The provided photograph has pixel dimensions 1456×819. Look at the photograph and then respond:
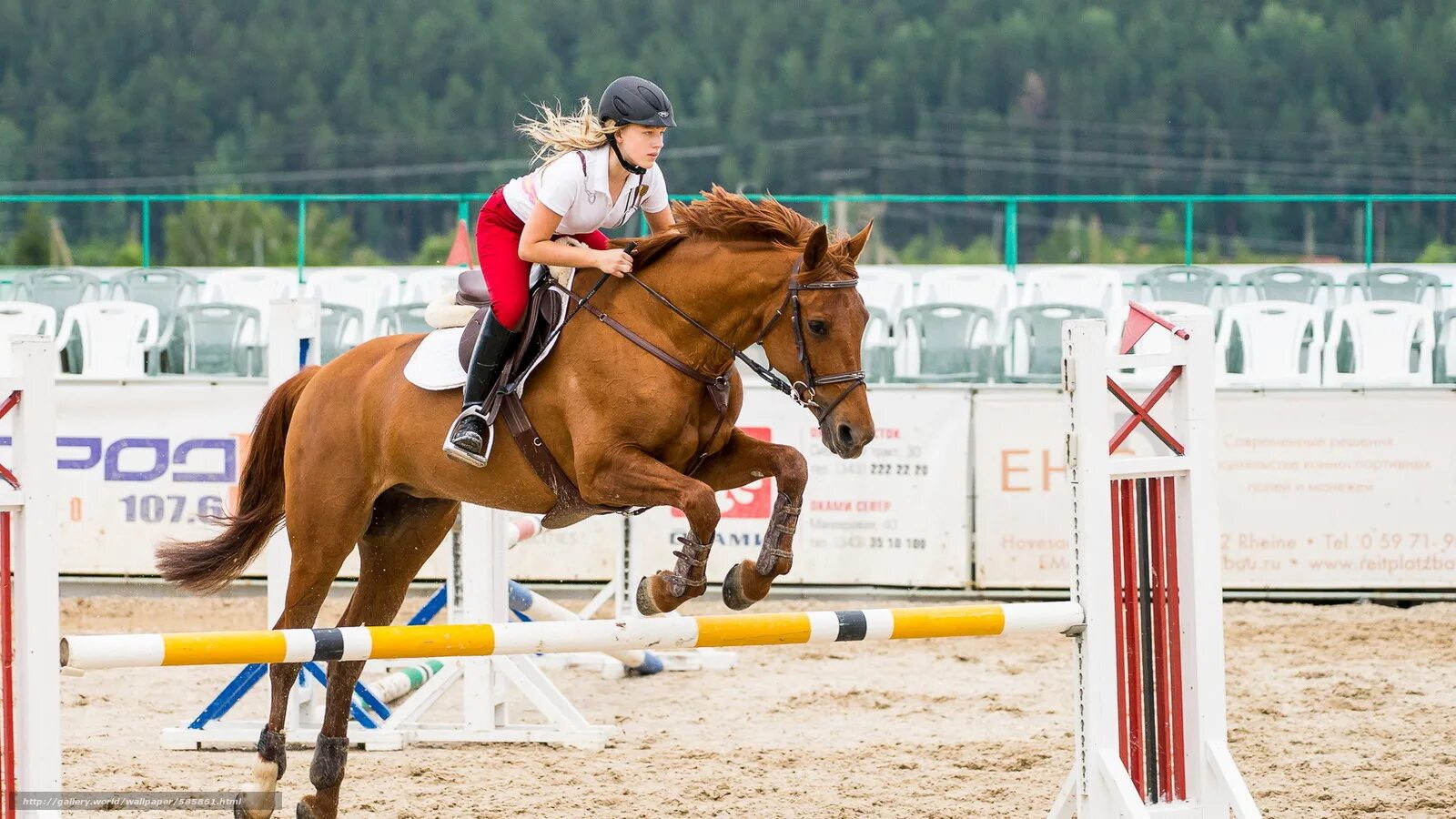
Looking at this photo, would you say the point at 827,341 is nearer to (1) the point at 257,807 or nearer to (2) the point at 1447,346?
(1) the point at 257,807

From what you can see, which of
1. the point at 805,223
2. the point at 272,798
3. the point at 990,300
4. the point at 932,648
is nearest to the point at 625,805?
the point at 272,798

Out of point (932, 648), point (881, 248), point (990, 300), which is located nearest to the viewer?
point (932, 648)

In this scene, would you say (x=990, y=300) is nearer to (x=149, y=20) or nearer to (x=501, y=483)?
(x=501, y=483)

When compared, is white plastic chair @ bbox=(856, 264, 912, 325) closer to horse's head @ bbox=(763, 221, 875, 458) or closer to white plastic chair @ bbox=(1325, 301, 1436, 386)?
white plastic chair @ bbox=(1325, 301, 1436, 386)

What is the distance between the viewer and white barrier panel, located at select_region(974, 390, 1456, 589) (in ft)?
29.6

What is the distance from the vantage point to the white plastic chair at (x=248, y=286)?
14031mm

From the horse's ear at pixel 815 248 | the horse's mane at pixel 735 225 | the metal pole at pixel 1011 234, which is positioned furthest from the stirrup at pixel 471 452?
the metal pole at pixel 1011 234

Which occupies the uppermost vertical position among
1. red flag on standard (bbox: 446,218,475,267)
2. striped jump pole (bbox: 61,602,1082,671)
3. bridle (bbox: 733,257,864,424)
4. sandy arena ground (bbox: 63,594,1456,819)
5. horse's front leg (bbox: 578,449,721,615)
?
red flag on standard (bbox: 446,218,475,267)

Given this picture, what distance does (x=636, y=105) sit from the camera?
14.7ft

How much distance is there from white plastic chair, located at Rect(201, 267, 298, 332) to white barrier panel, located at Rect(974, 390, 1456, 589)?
24.6 ft

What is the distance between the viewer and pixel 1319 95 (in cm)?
3384

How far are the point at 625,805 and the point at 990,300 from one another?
8.42 m

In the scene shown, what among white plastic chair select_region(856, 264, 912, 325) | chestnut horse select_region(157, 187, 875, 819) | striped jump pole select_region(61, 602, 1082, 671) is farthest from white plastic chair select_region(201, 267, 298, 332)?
striped jump pole select_region(61, 602, 1082, 671)

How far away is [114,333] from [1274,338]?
861cm
